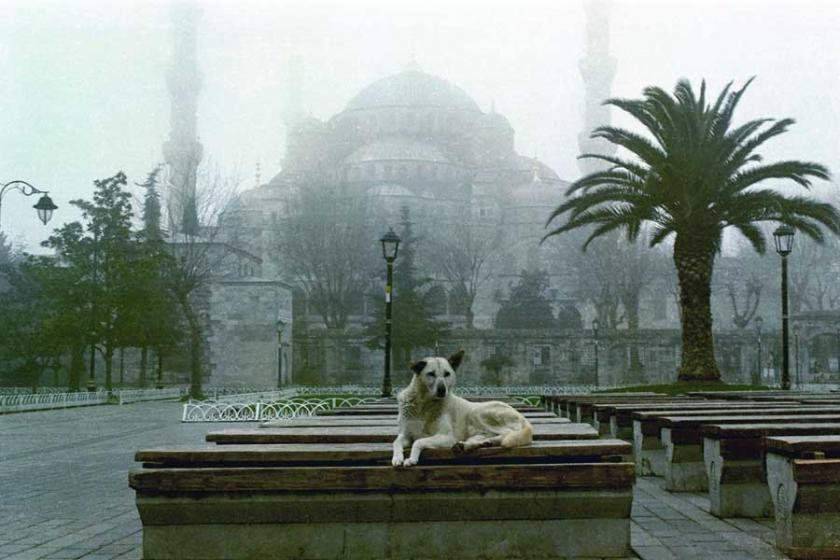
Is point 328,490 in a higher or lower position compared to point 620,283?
lower

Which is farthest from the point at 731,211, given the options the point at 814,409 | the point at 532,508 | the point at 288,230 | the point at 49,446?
the point at 288,230

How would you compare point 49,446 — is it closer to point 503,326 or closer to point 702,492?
point 702,492

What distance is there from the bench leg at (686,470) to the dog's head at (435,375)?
3.31 m

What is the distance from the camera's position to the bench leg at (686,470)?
7.21 m

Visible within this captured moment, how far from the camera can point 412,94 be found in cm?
9388

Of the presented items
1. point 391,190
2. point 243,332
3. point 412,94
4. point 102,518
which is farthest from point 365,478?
point 412,94

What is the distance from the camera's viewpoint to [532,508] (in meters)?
4.51

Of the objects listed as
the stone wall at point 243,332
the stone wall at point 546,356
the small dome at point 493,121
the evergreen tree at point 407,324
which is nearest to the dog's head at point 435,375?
the stone wall at point 243,332

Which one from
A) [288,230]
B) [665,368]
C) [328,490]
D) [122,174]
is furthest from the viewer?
[288,230]

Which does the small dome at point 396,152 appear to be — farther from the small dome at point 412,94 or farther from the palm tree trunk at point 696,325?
the palm tree trunk at point 696,325

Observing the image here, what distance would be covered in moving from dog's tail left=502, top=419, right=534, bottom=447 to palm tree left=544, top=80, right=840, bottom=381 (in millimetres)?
14954

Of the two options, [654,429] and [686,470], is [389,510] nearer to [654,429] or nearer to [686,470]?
[686,470]

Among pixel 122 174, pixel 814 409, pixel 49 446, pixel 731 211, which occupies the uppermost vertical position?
pixel 122 174

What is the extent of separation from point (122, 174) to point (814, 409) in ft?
96.5
